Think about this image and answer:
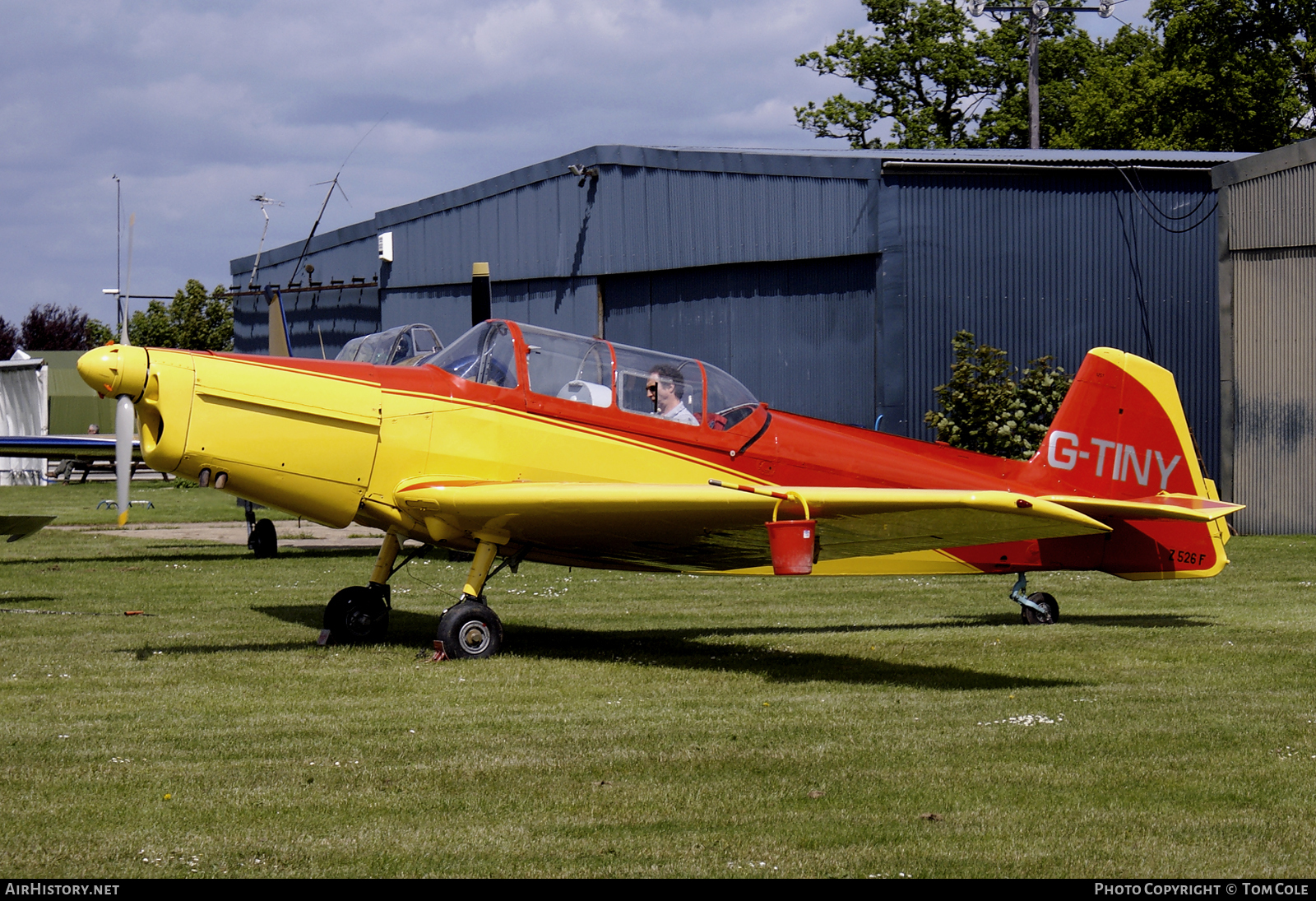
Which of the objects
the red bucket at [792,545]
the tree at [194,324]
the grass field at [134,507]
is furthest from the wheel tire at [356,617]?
the tree at [194,324]

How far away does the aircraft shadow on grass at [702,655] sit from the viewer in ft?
27.7

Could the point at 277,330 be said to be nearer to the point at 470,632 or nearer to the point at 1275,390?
the point at 470,632

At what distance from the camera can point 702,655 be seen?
31.8 feet

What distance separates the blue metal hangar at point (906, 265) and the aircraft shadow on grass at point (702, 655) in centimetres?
1159

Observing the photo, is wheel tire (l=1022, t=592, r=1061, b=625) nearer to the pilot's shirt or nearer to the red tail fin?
the red tail fin

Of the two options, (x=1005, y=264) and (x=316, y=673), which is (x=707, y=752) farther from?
(x=1005, y=264)

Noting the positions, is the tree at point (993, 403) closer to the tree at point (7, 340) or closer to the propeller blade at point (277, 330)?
the propeller blade at point (277, 330)

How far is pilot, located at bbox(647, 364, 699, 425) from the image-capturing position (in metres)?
9.84

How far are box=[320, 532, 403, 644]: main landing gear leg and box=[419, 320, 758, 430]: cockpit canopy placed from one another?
1559 millimetres

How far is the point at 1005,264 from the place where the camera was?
21656 millimetres

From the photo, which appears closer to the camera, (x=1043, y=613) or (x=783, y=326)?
(x=1043, y=613)

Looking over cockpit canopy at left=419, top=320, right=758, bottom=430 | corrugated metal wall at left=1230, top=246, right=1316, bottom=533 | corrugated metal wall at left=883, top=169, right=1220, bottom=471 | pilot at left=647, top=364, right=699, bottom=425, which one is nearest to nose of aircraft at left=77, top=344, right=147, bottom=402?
cockpit canopy at left=419, top=320, right=758, bottom=430

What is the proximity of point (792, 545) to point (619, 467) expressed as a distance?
82.9 inches

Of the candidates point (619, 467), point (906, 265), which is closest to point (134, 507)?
point (906, 265)
